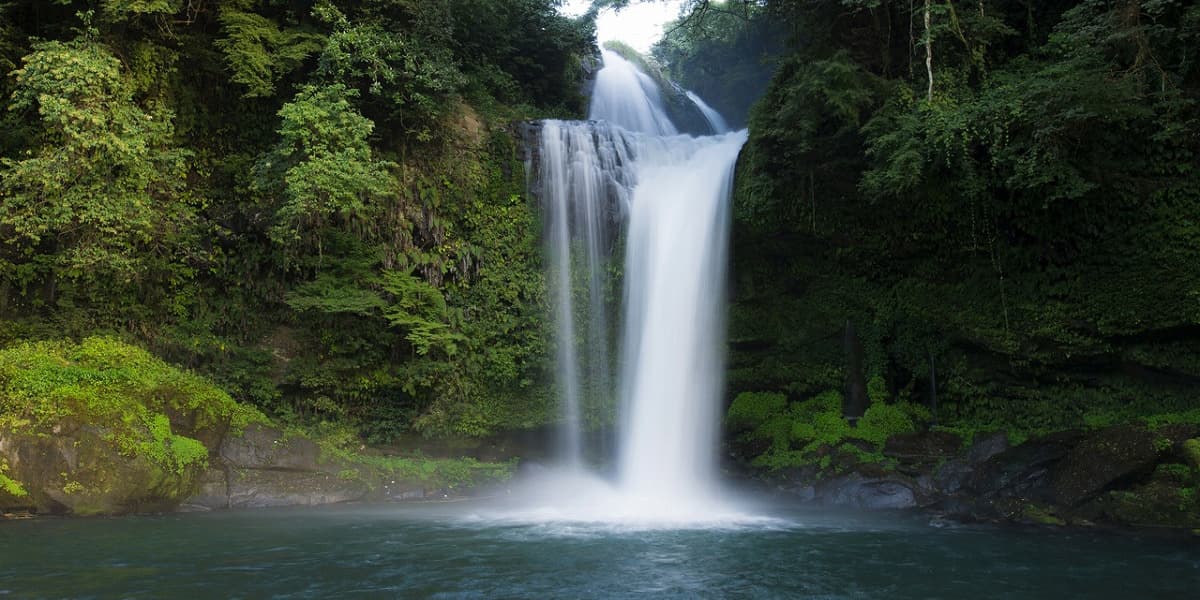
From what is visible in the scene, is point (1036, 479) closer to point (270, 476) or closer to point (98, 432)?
point (270, 476)

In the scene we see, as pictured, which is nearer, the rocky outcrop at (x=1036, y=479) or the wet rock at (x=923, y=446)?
the rocky outcrop at (x=1036, y=479)

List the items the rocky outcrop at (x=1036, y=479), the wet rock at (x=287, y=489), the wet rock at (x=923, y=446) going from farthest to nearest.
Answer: the wet rock at (x=923, y=446) < the wet rock at (x=287, y=489) < the rocky outcrop at (x=1036, y=479)

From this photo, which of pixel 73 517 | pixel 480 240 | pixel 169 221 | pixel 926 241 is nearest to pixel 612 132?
pixel 480 240

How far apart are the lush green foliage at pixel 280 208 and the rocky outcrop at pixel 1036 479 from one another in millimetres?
6404

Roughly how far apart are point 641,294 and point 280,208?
7.08m

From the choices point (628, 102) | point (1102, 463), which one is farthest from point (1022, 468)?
point (628, 102)

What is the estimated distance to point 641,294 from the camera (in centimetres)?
1526

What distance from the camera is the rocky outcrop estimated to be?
970 centimetres

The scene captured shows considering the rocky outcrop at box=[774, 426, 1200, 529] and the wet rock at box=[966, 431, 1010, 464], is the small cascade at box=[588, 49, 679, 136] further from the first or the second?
the wet rock at box=[966, 431, 1010, 464]

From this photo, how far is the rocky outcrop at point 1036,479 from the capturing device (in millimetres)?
9703

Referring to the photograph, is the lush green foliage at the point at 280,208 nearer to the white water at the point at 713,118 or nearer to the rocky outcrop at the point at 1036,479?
the rocky outcrop at the point at 1036,479

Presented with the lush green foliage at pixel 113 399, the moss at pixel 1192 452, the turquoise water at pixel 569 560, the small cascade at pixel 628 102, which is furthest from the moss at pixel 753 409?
the small cascade at pixel 628 102

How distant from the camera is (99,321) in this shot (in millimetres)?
14273

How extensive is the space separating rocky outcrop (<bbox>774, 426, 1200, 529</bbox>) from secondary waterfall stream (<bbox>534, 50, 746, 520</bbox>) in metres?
2.43
